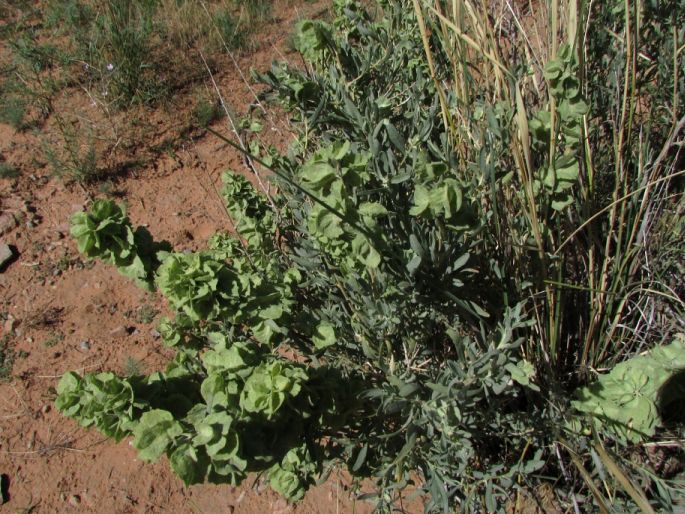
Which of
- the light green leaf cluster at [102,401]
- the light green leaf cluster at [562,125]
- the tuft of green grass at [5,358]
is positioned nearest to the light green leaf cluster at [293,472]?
the light green leaf cluster at [102,401]

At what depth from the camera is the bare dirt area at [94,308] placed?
2.59 m

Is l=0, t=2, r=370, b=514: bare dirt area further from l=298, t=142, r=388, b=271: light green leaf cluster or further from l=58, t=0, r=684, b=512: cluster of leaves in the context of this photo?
l=298, t=142, r=388, b=271: light green leaf cluster

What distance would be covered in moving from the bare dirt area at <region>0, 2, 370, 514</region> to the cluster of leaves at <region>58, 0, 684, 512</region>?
0.68 meters

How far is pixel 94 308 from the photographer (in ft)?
10.6

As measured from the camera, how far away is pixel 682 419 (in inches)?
77.4

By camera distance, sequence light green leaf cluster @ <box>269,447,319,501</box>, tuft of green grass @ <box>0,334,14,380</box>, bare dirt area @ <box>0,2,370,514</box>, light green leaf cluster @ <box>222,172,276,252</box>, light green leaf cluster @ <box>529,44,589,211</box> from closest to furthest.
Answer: light green leaf cluster @ <box>529,44,589,211</box>
light green leaf cluster @ <box>269,447,319,501</box>
light green leaf cluster @ <box>222,172,276,252</box>
bare dirt area @ <box>0,2,370,514</box>
tuft of green grass @ <box>0,334,14,380</box>

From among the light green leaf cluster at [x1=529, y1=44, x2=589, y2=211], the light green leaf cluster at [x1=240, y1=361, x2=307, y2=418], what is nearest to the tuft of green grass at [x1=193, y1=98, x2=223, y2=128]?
the light green leaf cluster at [x1=529, y1=44, x2=589, y2=211]

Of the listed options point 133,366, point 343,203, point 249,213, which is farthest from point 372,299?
point 133,366

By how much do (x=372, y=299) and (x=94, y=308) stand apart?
2.12m

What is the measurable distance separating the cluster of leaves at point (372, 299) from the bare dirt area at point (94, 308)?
0.68m

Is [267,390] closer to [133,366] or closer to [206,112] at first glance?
[133,366]

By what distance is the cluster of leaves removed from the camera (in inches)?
50.2

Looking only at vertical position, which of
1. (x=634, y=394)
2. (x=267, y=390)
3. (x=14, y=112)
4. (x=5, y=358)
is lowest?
(x=5, y=358)

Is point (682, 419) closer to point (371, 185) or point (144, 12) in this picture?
point (371, 185)
